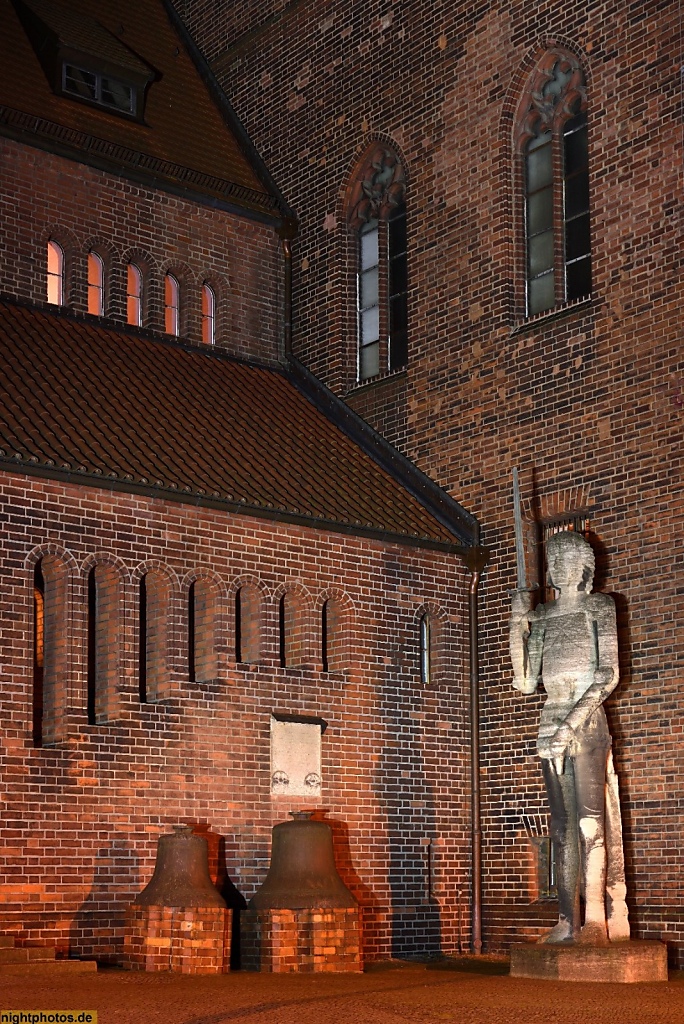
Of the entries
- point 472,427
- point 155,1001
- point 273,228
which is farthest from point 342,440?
point 155,1001

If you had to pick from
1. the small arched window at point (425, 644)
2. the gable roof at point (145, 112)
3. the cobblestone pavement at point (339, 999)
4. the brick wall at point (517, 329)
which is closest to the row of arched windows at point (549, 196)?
the brick wall at point (517, 329)

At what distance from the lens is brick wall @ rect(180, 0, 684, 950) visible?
1734cm

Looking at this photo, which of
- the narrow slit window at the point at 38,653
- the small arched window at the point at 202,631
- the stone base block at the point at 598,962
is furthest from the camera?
the small arched window at the point at 202,631

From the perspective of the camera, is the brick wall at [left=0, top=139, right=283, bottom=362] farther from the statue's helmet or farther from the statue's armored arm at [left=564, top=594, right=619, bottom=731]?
the statue's armored arm at [left=564, top=594, right=619, bottom=731]

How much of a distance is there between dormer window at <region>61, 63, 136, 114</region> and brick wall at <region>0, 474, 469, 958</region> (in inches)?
299

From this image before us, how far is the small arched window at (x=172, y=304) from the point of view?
22.0 m

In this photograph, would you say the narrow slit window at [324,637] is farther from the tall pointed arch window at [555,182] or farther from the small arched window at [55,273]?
the small arched window at [55,273]

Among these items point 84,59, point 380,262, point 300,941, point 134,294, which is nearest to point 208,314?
point 134,294

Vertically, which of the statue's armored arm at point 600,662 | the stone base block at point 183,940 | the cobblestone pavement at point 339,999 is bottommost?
the cobblestone pavement at point 339,999

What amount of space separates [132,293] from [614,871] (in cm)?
1096

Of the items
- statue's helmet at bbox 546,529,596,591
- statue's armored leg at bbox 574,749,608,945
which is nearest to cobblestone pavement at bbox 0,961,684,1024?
statue's armored leg at bbox 574,749,608,945

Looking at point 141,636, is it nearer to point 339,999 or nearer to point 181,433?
point 181,433

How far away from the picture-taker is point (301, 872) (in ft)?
50.5

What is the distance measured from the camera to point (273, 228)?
23250mm
